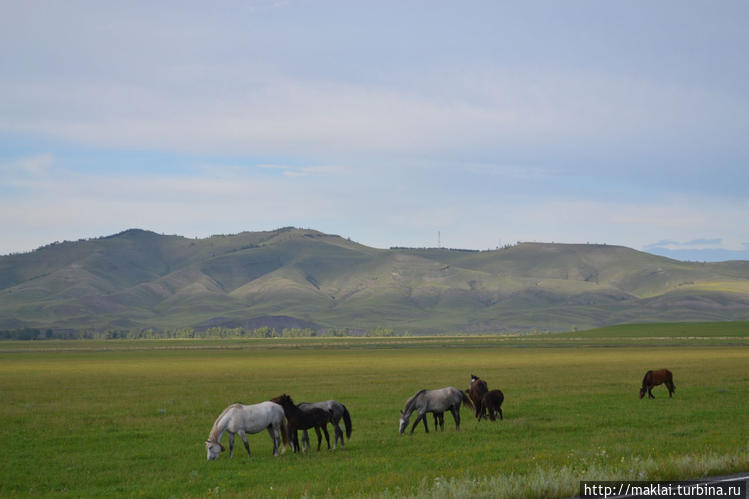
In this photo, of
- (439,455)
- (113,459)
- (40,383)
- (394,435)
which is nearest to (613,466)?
(439,455)

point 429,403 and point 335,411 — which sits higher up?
point 335,411

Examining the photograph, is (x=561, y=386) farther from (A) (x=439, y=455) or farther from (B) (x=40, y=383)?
(B) (x=40, y=383)

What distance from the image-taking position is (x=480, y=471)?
57.5 feet

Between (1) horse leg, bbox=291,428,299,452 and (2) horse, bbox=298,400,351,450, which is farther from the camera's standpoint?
(2) horse, bbox=298,400,351,450

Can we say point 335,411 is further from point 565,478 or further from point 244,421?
point 565,478

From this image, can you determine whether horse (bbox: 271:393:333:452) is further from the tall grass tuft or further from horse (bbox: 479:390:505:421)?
horse (bbox: 479:390:505:421)

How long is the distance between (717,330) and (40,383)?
157 meters

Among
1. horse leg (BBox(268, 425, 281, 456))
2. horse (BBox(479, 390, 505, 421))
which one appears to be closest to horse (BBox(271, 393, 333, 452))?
horse leg (BBox(268, 425, 281, 456))

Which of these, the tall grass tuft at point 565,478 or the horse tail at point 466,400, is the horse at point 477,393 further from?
the tall grass tuft at point 565,478

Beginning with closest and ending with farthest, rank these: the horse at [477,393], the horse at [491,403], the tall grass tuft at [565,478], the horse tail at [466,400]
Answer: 1. the tall grass tuft at [565,478]
2. the horse tail at [466,400]
3. the horse at [491,403]
4. the horse at [477,393]

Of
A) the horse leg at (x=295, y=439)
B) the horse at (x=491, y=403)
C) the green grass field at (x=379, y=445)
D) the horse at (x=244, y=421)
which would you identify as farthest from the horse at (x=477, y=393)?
the horse at (x=244, y=421)

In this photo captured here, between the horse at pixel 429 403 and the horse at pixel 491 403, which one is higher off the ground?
the horse at pixel 429 403

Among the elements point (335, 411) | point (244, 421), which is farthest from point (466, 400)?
point (244, 421)

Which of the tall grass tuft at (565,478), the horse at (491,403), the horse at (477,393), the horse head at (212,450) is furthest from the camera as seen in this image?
the horse at (477,393)
